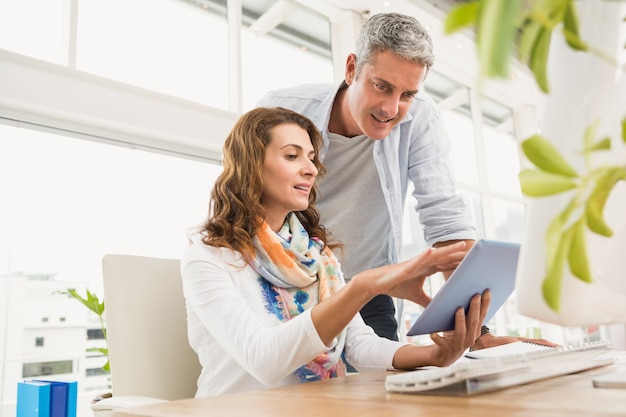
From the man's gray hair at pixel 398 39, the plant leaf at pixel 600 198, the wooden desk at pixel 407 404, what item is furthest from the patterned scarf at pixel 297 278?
the plant leaf at pixel 600 198

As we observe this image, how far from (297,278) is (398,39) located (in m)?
0.77

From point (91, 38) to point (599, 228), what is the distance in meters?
4.06

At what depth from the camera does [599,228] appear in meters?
0.27

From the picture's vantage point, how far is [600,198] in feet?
0.88

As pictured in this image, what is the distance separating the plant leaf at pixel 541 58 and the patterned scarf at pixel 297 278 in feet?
3.50

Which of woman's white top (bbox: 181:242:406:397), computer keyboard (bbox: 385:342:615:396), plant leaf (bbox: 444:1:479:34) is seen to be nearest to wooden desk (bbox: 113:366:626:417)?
computer keyboard (bbox: 385:342:615:396)

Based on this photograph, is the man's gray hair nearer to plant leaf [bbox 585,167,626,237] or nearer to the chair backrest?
the chair backrest

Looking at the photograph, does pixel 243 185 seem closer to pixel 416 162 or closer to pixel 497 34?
pixel 416 162

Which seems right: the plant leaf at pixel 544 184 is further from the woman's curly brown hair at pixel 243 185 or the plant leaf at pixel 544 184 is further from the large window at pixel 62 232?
the large window at pixel 62 232

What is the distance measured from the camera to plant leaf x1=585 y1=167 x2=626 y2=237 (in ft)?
0.84

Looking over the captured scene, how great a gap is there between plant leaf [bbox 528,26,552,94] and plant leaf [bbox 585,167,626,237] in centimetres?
5

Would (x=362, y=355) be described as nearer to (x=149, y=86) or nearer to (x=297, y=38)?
(x=149, y=86)

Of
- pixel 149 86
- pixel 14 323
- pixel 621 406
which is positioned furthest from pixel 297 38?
pixel 621 406

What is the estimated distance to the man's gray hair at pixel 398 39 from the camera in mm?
1643
